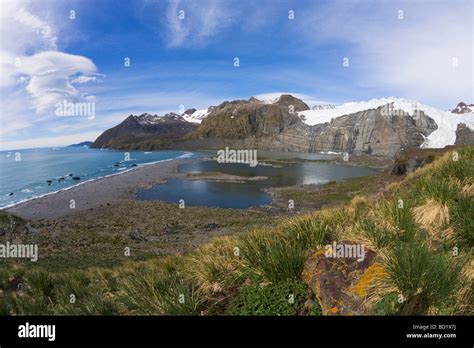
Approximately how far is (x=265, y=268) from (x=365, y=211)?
4818 mm

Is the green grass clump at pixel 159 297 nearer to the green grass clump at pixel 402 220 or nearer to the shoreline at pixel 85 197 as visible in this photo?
the green grass clump at pixel 402 220

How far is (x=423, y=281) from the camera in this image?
4.62m

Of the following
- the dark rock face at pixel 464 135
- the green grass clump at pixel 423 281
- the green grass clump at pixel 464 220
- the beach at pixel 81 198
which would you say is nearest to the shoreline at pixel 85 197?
the beach at pixel 81 198

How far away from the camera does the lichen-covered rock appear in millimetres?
4863

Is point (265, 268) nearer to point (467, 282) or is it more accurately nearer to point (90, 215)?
point (467, 282)

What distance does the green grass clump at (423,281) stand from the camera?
181 inches

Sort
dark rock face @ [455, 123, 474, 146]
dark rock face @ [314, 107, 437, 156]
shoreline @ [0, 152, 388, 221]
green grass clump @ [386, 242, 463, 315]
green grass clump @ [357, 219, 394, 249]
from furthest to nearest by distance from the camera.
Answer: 1. dark rock face @ [314, 107, 437, 156]
2. dark rock face @ [455, 123, 474, 146]
3. shoreline @ [0, 152, 388, 221]
4. green grass clump @ [357, 219, 394, 249]
5. green grass clump @ [386, 242, 463, 315]

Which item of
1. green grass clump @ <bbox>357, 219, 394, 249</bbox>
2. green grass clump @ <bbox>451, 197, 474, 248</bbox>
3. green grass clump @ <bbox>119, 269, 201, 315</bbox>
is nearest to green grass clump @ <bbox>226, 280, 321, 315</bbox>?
green grass clump @ <bbox>119, 269, 201, 315</bbox>

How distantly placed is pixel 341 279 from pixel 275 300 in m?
1.12

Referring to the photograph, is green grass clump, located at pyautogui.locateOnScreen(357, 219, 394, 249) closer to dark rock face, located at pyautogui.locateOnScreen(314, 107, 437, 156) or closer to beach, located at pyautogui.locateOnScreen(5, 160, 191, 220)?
beach, located at pyautogui.locateOnScreen(5, 160, 191, 220)

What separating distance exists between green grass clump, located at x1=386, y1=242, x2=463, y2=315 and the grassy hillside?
1 cm

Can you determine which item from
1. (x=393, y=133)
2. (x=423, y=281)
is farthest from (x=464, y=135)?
(x=423, y=281)

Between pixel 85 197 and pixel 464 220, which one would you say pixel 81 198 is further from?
pixel 464 220
